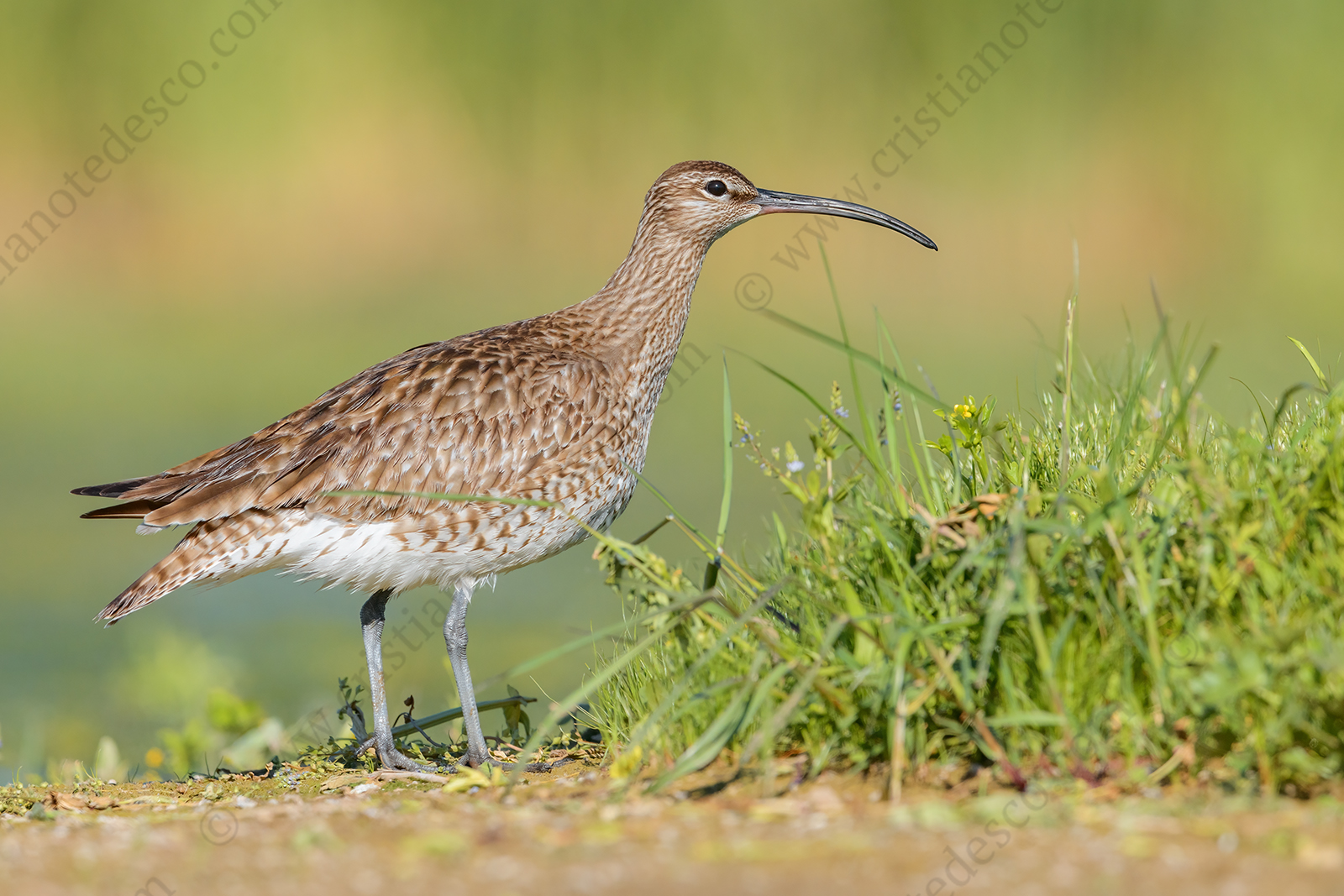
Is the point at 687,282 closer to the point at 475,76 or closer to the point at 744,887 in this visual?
the point at 744,887

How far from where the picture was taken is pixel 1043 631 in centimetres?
341

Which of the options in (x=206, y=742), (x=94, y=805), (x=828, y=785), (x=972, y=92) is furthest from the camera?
(x=972, y=92)

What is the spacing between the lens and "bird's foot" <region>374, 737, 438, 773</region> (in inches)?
191

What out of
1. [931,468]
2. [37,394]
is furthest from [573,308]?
[37,394]

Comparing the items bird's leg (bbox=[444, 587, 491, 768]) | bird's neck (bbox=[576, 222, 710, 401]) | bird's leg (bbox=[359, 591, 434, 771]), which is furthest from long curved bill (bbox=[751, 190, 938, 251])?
bird's leg (bbox=[359, 591, 434, 771])

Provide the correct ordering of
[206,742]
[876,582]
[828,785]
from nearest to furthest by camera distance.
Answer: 1. [828,785]
2. [876,582]
3. [206,742]

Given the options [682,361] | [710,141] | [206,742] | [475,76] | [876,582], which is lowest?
[206,742]

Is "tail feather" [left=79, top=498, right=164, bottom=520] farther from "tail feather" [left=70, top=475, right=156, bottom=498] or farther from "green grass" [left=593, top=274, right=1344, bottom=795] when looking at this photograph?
"green grass" [left=593, top=274, right=1344, bottom=795]

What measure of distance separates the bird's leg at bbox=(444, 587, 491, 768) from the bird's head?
74.2 inches

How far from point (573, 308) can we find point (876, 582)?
8.69ft

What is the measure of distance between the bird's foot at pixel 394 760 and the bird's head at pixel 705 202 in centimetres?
253

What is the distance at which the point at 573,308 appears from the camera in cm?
602

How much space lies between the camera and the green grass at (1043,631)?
10.3 ft

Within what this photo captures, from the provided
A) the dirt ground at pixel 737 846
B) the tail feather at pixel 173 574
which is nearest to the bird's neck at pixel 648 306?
the tail feather at pixel 173 574
